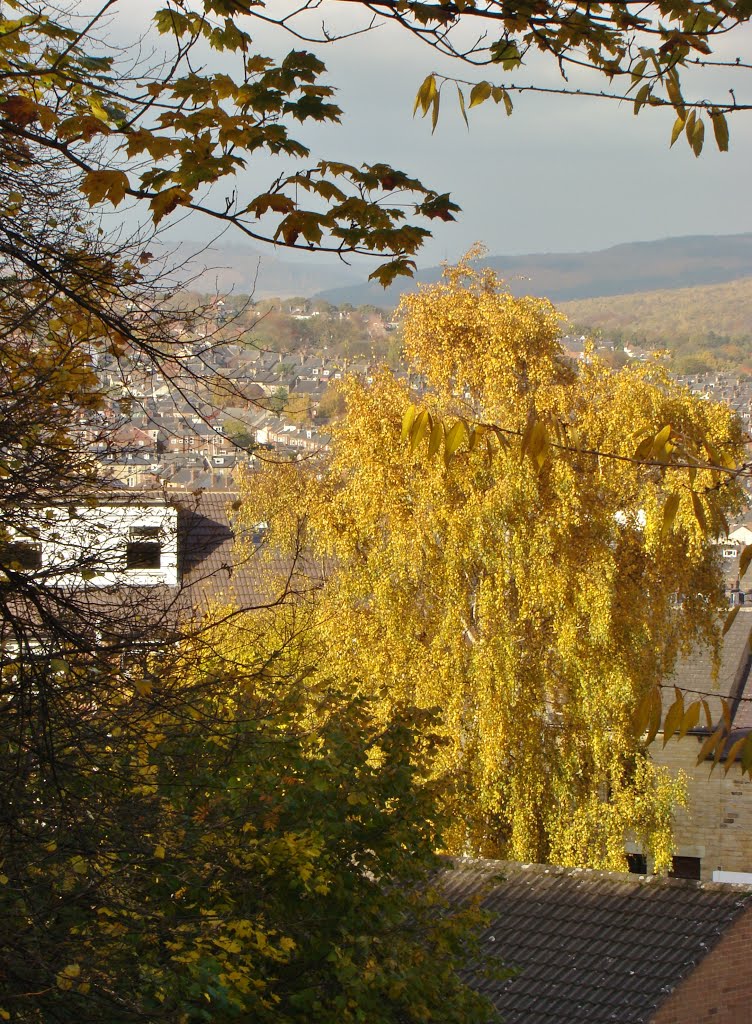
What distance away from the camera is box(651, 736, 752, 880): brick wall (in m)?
20.7

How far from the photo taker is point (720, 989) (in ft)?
37.3

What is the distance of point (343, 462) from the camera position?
1738 cm

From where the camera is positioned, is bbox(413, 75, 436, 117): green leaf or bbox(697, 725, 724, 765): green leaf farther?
bbox(413, 75, 436, 117): green leaf

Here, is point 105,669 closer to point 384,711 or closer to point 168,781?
point 168,781

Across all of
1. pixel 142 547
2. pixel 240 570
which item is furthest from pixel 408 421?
pixel 240 570

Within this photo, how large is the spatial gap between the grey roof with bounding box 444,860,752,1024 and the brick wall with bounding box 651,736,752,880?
8238 mm

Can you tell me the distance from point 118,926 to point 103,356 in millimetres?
2764

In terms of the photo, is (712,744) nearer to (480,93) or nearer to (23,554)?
(480,93)

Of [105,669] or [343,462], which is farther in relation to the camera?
[343,462]

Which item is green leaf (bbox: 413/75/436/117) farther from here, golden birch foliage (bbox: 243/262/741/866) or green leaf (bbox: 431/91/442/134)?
golden birch foliage (bbox: 243/262/741/866)

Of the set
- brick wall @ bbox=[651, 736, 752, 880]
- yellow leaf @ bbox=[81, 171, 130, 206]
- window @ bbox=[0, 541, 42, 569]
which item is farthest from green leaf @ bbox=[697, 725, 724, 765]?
brick wall @ bbox=[651, 736, 752, 880]

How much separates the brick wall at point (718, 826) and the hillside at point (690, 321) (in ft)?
152

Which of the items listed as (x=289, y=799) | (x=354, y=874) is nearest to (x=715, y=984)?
(x=354, y=874)

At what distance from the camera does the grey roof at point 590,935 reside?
1116 centimetres
